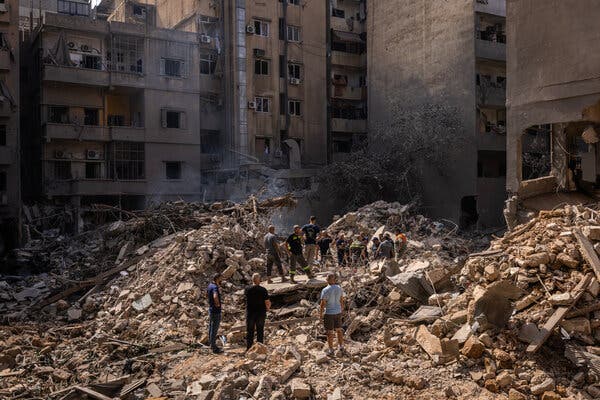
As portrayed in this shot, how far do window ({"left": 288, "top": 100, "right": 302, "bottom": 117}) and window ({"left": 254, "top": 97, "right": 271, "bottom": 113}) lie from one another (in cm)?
148

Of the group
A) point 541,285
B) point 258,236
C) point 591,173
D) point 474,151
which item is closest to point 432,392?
point 541,285

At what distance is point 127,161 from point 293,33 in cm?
1326

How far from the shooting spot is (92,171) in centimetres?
3394

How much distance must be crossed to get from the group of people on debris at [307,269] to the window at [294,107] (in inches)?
689

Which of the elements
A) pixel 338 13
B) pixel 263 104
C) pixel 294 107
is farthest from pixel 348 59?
pixel 263 104

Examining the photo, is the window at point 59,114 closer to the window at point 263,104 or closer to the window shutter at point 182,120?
the window shutter at point 182,120

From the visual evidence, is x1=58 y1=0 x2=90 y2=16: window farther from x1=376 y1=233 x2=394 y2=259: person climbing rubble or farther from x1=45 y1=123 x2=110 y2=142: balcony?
x1=376 y1=233 x2=394 y2=259: person climbing rubble

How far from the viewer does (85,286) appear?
1809 cm

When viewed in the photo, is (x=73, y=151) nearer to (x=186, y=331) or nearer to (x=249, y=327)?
(x=186, y=331)

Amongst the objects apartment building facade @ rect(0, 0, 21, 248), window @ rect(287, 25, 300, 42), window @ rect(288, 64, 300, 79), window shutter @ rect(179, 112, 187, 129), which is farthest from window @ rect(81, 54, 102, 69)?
window @ rect(287, 25, 300, 42)

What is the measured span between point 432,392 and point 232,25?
3008 centimetres

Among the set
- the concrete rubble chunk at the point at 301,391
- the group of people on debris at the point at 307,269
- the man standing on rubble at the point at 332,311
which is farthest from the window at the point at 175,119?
the concrete rubble chunk at the point at 301,391

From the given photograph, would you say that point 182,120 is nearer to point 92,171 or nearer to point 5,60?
point 92,171

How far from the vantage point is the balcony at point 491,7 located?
100 feet
